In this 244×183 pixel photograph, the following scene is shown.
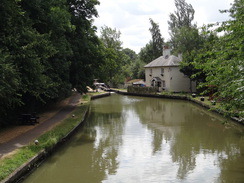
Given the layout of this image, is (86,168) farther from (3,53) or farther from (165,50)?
(165,50)

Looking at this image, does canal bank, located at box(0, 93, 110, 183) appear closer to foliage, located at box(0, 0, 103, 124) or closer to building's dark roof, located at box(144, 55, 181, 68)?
foliage, located at box(0, 0, 103, 124)

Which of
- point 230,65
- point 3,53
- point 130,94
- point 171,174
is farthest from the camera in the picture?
point 130,94

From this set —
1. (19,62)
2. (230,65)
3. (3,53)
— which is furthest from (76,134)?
(230,65)

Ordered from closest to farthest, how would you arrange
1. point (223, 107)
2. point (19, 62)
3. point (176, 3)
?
point (223, 107)
point (19, 62)
point (176, 3)

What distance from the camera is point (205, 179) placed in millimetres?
11930

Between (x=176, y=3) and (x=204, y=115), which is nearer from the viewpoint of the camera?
(x=204, y=115)

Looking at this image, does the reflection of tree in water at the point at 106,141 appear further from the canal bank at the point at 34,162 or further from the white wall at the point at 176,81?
the white wall at the point at 176,81

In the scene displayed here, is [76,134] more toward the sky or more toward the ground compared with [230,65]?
more toward the ground

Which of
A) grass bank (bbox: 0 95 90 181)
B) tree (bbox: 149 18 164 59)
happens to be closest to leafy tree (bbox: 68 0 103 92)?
grass bank (bbox: 0 95 90 181)

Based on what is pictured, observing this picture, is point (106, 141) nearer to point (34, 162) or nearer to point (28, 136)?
point (28, 136)

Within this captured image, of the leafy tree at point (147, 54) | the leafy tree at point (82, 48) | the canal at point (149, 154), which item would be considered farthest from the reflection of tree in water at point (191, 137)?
the leafy tree at point (147, 54)

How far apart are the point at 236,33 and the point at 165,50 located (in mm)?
42509

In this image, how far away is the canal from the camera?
40.4 feet

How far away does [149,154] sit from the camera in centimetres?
1552
